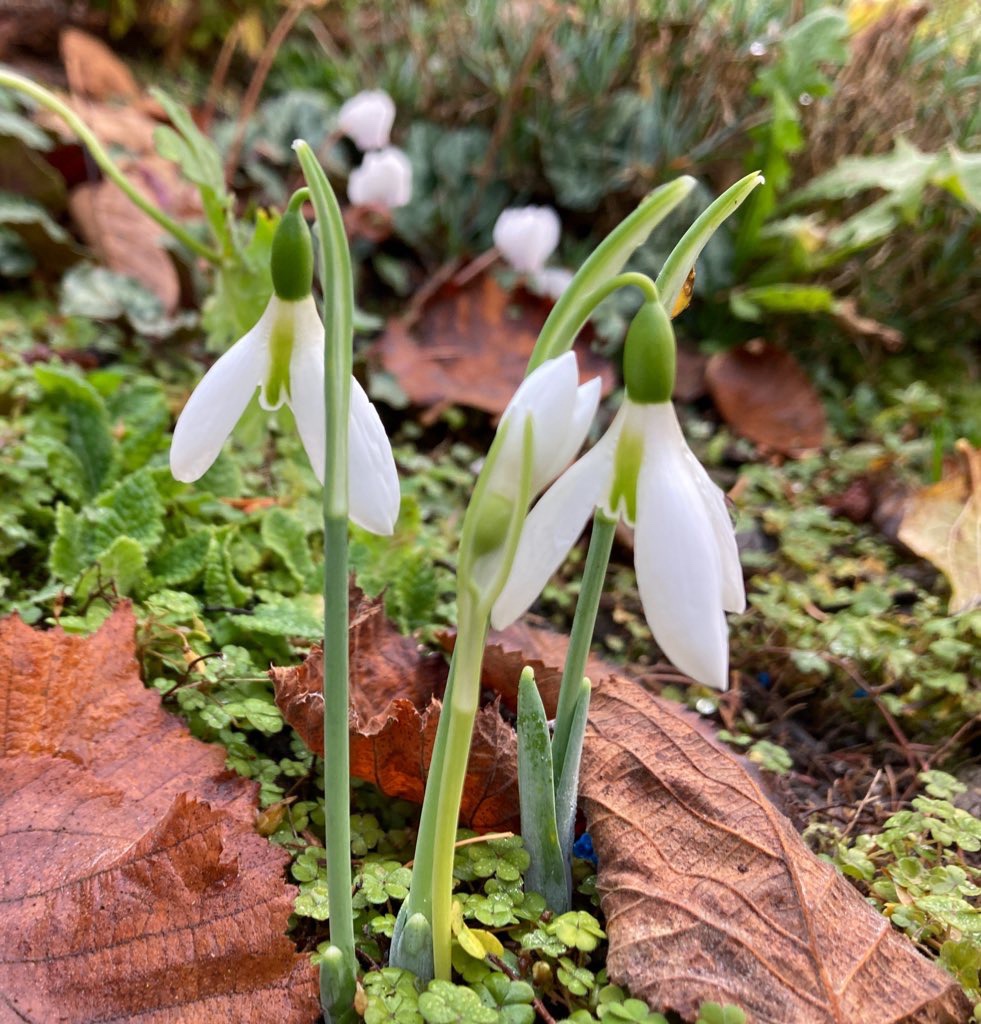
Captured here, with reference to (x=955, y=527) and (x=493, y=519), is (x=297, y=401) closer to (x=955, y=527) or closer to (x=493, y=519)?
(x=493, y=519)

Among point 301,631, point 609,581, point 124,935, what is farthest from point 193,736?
point 609,581

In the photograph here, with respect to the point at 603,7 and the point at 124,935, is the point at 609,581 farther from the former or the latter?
the point at 603,7

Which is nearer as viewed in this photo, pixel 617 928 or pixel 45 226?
pixel 617 928

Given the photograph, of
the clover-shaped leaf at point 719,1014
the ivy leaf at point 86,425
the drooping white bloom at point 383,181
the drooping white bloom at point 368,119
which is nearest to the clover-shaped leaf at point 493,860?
the clover-shaped leaf at point 719,1014

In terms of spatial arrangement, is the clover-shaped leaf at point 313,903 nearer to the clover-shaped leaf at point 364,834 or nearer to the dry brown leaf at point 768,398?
the clover-shaped leaf at point 364,834

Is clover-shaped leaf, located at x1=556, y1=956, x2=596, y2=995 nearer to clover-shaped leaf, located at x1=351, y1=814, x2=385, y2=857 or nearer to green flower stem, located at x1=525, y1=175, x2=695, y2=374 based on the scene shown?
clover-shaped leaf, located at x1=351, y1=814, x2=385, y2=857

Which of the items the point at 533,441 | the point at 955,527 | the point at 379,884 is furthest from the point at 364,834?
the point at 955,527
